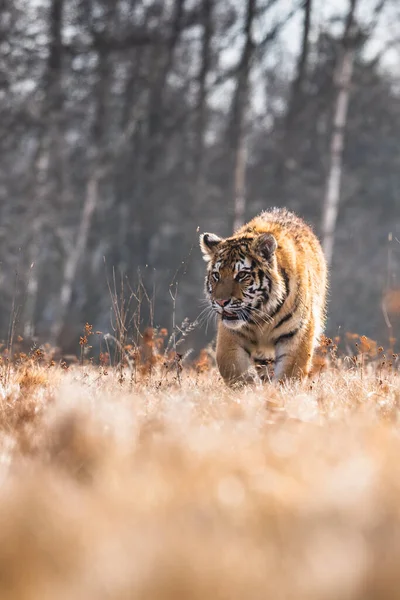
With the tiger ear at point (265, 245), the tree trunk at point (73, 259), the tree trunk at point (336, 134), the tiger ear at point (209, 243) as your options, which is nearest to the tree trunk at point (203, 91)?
the tree trunk at point (73, 259)

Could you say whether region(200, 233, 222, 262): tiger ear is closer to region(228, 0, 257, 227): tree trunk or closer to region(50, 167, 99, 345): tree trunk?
region(228, 0, 257, 227): tree trunk

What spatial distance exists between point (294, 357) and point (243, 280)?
822 millimetres

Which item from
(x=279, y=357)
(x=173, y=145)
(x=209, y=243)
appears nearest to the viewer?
(x=279, y=357)

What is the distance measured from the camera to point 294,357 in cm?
639

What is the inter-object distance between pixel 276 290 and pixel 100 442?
338 cm

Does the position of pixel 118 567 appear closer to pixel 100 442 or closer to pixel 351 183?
pixel 100 442

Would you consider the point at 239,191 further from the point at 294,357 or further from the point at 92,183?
the point at 294,357

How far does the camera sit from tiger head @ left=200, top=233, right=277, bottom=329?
6156 mm

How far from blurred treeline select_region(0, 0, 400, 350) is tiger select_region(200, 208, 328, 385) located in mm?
8950

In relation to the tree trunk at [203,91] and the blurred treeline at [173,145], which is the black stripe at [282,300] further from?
the tree trunk at [203,91]

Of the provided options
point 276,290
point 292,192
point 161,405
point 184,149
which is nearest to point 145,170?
point 184,149

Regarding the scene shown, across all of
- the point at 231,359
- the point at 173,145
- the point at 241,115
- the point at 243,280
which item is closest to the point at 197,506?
the point at 243,280

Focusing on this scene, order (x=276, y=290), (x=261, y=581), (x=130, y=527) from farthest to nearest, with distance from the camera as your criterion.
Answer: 1. (x=276, y=290)
2. (x=130, y=527)
3. (x=261, y=581)

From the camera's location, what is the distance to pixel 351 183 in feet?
86.2
